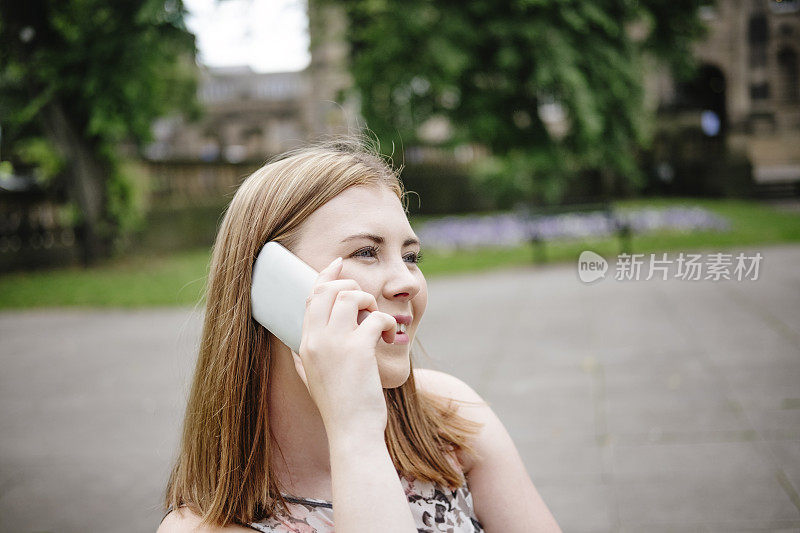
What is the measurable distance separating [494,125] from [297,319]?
28.4 feet

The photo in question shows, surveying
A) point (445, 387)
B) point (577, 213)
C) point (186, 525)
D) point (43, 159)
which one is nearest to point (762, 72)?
point (445, 387)

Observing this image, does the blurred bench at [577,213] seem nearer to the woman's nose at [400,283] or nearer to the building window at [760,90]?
the building window at [760,90]

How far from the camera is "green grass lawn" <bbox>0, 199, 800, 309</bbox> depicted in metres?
10.8

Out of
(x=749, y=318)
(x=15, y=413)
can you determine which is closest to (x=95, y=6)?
(x=15, y=413)

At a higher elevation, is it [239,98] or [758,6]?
[239,98]

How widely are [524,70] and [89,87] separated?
17.2 ft

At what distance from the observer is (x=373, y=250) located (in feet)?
4.73

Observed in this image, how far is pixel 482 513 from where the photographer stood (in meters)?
1.69

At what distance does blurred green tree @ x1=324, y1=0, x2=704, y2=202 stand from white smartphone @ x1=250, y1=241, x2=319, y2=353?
6180mm

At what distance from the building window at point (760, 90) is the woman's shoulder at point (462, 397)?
408cm

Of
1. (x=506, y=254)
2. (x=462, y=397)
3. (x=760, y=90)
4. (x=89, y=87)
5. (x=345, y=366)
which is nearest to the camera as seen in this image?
(x=345, y=366)

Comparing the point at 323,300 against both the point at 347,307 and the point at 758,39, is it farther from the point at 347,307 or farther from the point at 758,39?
the point at 758,39

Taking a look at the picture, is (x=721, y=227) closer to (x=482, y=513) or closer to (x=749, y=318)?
(x=749, y=318)

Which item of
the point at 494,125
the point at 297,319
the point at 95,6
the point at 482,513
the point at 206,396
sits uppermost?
the point at 95,6
